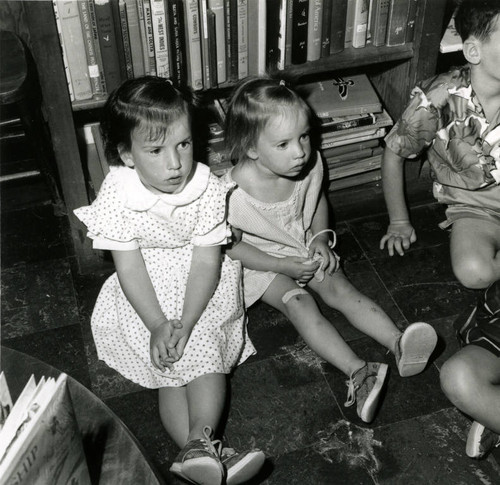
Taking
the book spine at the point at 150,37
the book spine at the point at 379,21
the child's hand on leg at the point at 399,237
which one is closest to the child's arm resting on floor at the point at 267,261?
the child's hand on leg at the point at 399,237

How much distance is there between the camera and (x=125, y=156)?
1.53 m

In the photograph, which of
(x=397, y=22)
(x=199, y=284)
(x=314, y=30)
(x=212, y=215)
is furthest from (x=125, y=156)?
(x=397, y=22)

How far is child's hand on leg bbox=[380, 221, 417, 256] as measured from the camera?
2.08m

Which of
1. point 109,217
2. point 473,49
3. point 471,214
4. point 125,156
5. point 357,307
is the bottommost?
point 357,307

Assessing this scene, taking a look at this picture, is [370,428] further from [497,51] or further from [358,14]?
[358,14]

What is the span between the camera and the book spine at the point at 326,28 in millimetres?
1814

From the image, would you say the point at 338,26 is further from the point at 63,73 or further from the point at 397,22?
the point at 63,73

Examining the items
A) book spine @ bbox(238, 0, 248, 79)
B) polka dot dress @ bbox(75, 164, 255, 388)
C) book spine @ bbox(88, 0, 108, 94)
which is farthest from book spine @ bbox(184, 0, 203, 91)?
polka dot dress @ bbox(75, 164, 255, 388)

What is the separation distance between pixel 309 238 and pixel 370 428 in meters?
0.55

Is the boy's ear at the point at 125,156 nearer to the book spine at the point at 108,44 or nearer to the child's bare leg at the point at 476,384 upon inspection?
the book spine at the point at 108,44

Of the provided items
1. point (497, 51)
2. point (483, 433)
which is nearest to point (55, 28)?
point (497, 51)

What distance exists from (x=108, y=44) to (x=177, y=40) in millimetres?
169

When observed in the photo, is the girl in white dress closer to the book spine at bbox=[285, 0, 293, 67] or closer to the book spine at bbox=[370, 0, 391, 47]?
the book spine at bbox=[285, 0, 293, 67]

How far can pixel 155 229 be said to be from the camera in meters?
1.61
